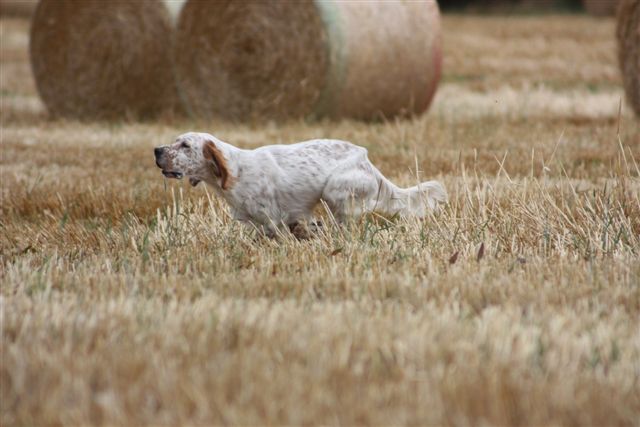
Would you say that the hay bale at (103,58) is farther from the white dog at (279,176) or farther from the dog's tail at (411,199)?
the white dog at (279,176)

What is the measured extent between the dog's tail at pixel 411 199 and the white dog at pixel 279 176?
2 centimetres

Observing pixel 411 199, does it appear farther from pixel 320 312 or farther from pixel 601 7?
pixel 601 7

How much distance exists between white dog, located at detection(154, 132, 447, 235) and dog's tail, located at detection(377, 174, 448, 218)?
0.06 ft

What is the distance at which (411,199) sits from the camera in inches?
193

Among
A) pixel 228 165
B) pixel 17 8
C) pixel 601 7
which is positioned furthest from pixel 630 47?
pixel 17 8

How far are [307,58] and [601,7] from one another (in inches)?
602

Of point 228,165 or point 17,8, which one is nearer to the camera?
point 228,165

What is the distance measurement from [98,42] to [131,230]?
251 inches

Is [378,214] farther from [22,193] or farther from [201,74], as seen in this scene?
[201,74]

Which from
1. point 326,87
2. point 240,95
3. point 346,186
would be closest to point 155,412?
point 346,186

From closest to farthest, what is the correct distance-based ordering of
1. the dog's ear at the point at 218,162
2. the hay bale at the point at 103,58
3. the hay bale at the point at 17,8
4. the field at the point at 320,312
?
the field at the point at 320,312 < the dog's ear at the point at 218,162 < the hay bale at the point at 103,58 < the hay bale at the point at 17,8

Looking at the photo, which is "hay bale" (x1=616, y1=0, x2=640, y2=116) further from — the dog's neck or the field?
the dog's neck

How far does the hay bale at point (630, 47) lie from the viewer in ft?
30.7

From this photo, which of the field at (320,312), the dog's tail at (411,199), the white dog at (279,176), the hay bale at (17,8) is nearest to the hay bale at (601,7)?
the hay bale at (17,8)
